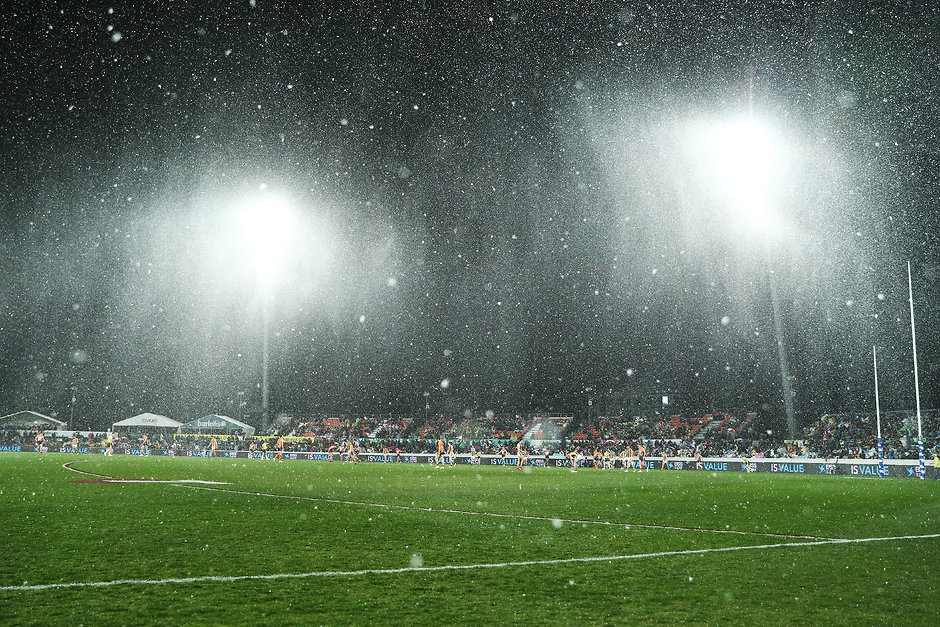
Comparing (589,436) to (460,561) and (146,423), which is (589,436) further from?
(460,561)

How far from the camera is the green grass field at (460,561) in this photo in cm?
751

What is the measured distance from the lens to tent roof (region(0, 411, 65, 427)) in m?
84.1

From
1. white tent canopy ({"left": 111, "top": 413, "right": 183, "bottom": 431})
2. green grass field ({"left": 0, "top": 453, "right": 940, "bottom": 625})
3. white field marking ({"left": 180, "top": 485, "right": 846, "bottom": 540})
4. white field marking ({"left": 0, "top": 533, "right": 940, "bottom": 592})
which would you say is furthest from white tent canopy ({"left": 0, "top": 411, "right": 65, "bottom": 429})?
white field marking ({"left": 0, "top": 533, "right": 940, "bottom": 592})

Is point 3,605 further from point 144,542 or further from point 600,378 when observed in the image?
point 600,378

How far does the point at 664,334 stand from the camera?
225 ft

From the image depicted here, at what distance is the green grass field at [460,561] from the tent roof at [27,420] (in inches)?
2883

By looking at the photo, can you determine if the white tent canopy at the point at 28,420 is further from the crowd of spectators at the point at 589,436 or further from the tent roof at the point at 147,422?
the tent roof at the point at 147,422

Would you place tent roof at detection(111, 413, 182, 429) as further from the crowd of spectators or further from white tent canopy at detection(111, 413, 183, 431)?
the crowd of spectators

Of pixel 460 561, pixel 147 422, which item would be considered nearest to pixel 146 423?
pixel 147 422

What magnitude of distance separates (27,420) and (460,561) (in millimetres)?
89261

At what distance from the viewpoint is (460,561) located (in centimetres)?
1045

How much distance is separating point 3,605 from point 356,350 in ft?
259

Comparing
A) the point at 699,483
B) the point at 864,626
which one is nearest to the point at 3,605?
the point at 864,626

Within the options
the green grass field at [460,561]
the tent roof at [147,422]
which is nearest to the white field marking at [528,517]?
the green grass field at [460,561]
